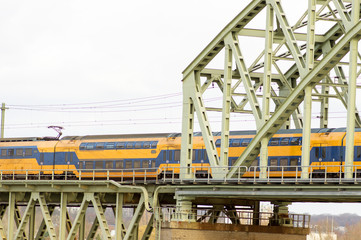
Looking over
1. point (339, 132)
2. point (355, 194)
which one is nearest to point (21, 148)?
point (339, 132)

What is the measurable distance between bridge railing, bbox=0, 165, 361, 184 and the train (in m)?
0.09

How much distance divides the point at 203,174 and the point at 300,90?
1535 cm

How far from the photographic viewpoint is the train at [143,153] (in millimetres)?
63716

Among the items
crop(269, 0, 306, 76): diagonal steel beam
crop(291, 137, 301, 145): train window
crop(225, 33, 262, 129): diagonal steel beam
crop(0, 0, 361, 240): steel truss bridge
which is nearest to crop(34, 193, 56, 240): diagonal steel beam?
crop(0, 0, 361, 240): steel truss bridge

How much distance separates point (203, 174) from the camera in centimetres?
6862

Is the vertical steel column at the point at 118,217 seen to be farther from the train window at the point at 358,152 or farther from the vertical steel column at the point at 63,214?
the train window at the point at 358,152

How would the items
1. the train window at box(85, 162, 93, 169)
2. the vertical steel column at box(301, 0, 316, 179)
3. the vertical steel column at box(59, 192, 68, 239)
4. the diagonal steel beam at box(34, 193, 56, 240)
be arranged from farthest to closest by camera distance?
the train window at box(85, 162, 93, 169), the vertical steel column at box(59, 192, 68, 239), the diagonal steel beam at box(34, 193, 56, 240), the vertical steel column at box(301, 0, 316, 179)

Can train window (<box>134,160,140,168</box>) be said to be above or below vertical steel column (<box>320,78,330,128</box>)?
below

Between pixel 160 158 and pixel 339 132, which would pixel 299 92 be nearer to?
pixel 339 132

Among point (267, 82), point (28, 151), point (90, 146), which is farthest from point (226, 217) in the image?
point (28, 151)

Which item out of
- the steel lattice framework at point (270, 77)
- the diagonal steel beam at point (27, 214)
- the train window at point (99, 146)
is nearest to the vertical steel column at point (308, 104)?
the steel lattice framework at point (270, 77)

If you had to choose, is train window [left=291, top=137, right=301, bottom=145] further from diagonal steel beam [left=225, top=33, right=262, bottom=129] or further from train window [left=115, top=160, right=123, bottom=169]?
train window [left=115, top=160, right=123, bottom=169]

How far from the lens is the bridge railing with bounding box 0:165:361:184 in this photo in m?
55.4

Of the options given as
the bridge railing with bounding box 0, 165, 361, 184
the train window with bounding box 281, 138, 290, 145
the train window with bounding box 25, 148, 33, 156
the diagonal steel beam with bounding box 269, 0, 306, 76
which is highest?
A: the diagonal steel beam with bounding box 269, 0, 306, 76
